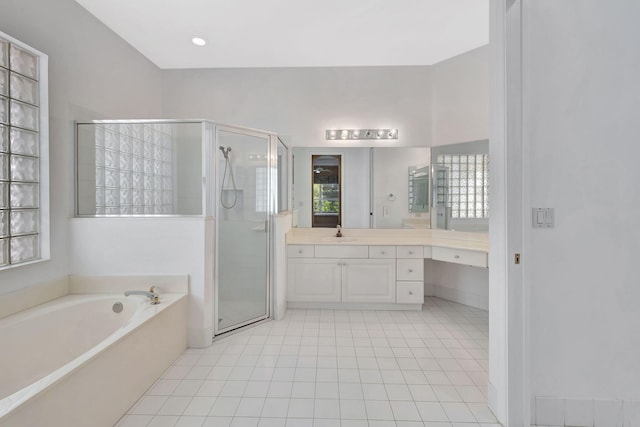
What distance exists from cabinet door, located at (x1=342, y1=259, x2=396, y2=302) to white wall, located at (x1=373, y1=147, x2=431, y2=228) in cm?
62

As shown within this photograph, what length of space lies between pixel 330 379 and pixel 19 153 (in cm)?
245

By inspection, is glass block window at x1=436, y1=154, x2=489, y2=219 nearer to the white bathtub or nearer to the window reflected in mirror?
the window reflected in mirror

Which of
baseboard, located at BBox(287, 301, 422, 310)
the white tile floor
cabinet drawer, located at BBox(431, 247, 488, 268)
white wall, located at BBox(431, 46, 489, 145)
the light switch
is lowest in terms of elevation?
the white tile floor

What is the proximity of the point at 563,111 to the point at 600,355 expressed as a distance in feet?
4.11

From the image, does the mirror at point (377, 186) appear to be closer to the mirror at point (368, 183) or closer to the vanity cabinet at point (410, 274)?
the mirror at point (368, 183)

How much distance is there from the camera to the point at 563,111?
1.51 meters

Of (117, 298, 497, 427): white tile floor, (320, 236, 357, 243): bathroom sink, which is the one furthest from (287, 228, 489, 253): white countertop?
(117, 298, 497, 427): white tile floor

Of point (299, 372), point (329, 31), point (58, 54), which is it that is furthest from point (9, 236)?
point (329, 31)

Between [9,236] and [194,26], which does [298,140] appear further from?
[9,236]

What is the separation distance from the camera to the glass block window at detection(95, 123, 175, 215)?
7.91 feet

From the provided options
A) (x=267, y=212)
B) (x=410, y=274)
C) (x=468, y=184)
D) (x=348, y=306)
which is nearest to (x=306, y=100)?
(x=267, y=212)

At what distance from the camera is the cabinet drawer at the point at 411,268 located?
308cm

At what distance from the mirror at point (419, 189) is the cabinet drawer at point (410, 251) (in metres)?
0.58

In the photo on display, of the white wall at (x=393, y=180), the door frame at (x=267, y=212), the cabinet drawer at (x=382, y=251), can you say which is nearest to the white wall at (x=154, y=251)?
the door frame at (x=267, y=212)
